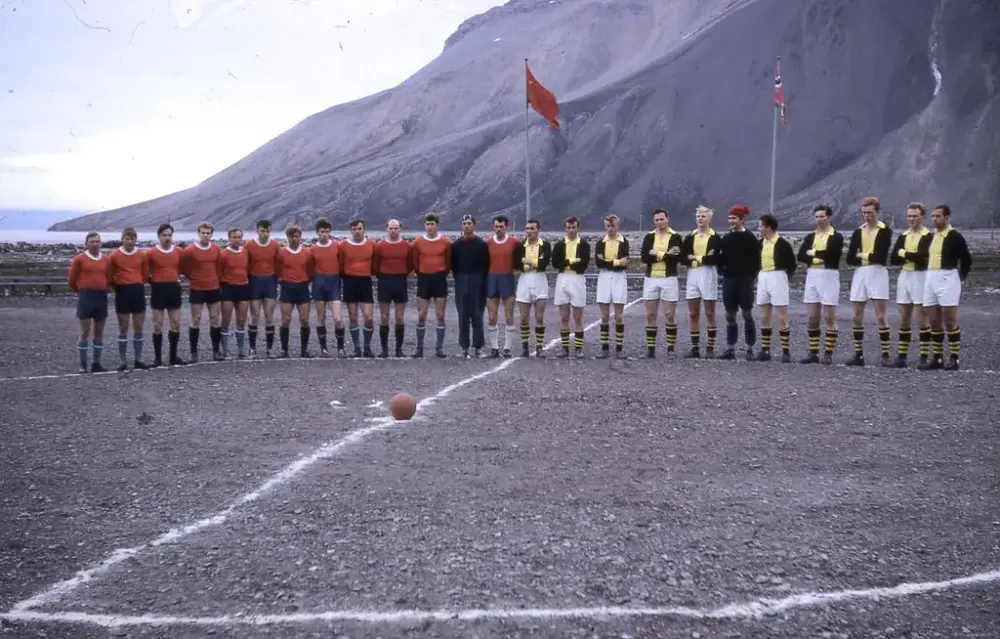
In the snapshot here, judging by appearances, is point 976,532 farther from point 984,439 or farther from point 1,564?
point 1,564

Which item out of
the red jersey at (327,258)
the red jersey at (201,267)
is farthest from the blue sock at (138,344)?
the red jersey at (327,258)

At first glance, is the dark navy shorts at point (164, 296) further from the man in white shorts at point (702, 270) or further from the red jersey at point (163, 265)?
the man in white shorts at point (702, 270)

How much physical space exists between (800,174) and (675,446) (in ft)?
456

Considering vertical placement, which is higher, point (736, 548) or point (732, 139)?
point (732, 139)

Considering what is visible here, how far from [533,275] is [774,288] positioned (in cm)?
377

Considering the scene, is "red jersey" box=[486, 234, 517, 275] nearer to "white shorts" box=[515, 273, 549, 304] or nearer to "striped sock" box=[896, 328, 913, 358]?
"white shorts" box=[515, 273, 549, 304]

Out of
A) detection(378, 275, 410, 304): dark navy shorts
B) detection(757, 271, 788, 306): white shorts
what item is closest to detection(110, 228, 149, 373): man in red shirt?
detection(378, 275, 410, 304): dark navy shorts

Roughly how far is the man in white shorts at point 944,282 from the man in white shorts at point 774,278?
1931mm

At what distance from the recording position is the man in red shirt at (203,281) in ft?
48.2

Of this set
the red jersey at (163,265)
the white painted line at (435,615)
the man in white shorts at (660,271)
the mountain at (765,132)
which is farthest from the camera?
the mountain at (765,132)

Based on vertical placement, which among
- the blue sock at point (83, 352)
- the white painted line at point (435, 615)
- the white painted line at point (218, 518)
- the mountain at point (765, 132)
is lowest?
the white painted line at point (435, 615)

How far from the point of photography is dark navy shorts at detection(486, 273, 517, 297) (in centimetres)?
1470

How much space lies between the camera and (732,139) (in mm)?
146375

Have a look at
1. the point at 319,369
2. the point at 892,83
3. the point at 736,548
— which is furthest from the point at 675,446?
the point at 892,83
